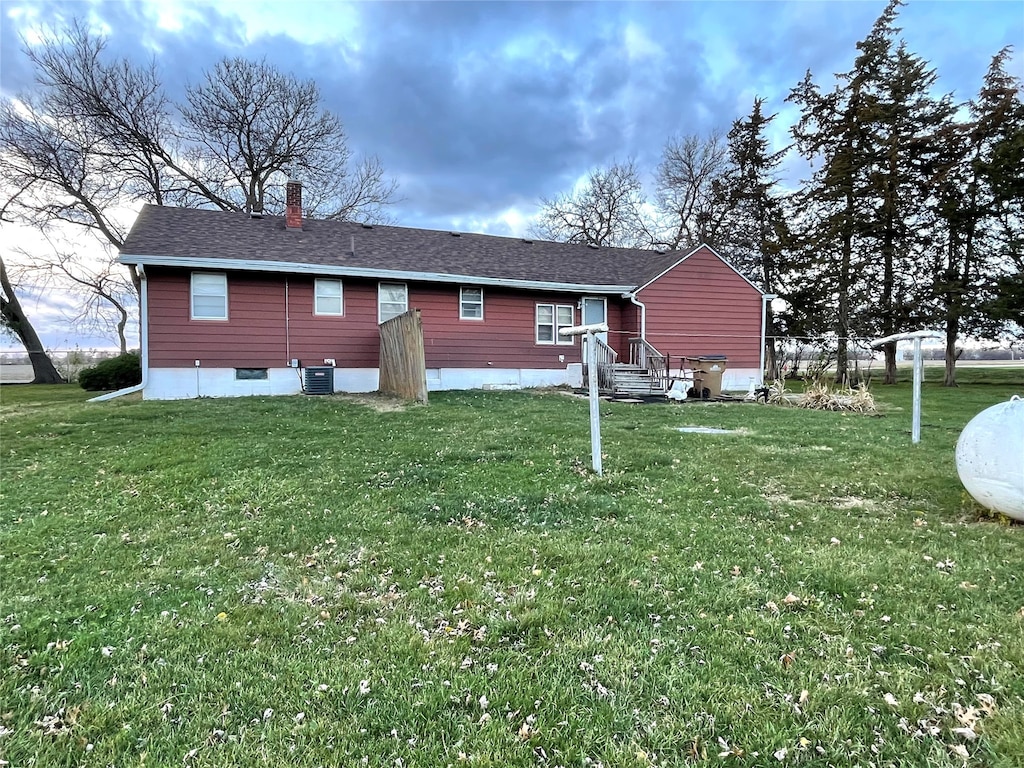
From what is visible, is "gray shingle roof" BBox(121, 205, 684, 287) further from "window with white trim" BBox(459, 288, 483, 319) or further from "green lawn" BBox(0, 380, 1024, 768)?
"green lawn" BBox(0, 380, 1024, 768)

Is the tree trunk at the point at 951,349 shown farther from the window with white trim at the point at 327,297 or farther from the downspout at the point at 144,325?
the downspout at the point at 144,325

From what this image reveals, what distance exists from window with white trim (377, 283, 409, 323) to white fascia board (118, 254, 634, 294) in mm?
356

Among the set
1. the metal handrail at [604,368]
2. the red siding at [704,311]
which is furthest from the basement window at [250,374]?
the red siding at [704,311]

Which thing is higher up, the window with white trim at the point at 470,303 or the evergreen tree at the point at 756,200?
the evergreen tree at the point at 756,200

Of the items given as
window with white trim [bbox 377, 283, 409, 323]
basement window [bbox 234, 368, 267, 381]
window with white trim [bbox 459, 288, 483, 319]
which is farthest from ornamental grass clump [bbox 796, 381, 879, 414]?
basement window [bbox 234, 368, 267, 381]

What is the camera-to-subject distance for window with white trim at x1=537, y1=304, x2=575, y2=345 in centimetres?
1623

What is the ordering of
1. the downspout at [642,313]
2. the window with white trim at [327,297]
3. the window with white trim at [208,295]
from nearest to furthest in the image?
the window with white trim at [208,295] < the window with white trim at [327,297] < the downspout at [642,313]

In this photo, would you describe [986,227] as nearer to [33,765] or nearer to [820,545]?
[820,545]

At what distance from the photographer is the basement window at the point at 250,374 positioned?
13.2 m

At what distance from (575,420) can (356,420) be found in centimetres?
374

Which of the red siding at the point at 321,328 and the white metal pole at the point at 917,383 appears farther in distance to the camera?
the red siding at the point at 321,328

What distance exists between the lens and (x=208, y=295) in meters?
12.9

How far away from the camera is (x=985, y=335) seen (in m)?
21.7

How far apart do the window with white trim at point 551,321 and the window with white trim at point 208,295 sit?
27.7 feet
